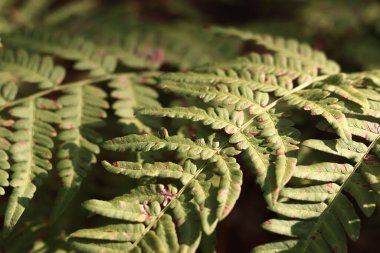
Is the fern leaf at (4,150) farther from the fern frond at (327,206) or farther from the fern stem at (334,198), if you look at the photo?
the fern stem at (334,198)

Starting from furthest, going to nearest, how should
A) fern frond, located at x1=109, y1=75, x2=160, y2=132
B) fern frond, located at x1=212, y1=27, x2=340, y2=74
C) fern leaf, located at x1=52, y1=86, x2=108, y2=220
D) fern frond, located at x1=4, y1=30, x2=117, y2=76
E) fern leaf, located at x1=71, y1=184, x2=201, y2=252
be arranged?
fern frond, located at x1=4, y1=30, x2=117, y2=76 → fern frond, located at x1=212, y1=27, x2=340, y2=74 → fern frond, located at x1=109, y1=75, x2=160, y2=132 → fern leaf, located at x1=52, y1=86, x2=108, y2=220 → fern leaf, located at x1=71, y1=184, x2=201, y2=252

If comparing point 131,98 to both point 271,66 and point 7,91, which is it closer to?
point 7,91

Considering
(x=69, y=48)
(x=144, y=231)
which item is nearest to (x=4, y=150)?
(x=144, y=231)

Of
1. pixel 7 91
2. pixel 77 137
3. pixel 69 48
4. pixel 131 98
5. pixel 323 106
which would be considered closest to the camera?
pixel 323 106

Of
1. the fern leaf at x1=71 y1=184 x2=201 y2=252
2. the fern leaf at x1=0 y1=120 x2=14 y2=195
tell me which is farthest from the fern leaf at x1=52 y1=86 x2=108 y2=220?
the fern leaf at x1=71 y1=184 x2=201 y2=252

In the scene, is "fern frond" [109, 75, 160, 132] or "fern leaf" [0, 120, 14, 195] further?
"fern frond" [109, 75, 160, 132]

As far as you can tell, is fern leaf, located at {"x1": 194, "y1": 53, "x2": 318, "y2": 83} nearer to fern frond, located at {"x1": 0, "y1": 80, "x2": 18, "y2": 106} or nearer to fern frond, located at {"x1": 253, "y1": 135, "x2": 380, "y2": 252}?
fern frond, located at {"x1": 253, "y1": 135, "x2": 380, "y2": 252}

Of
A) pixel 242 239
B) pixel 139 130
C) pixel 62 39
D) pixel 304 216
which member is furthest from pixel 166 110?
pixel 242 239

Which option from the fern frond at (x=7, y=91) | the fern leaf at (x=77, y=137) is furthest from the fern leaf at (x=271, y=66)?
the fern frond at (x=7, y=91)
